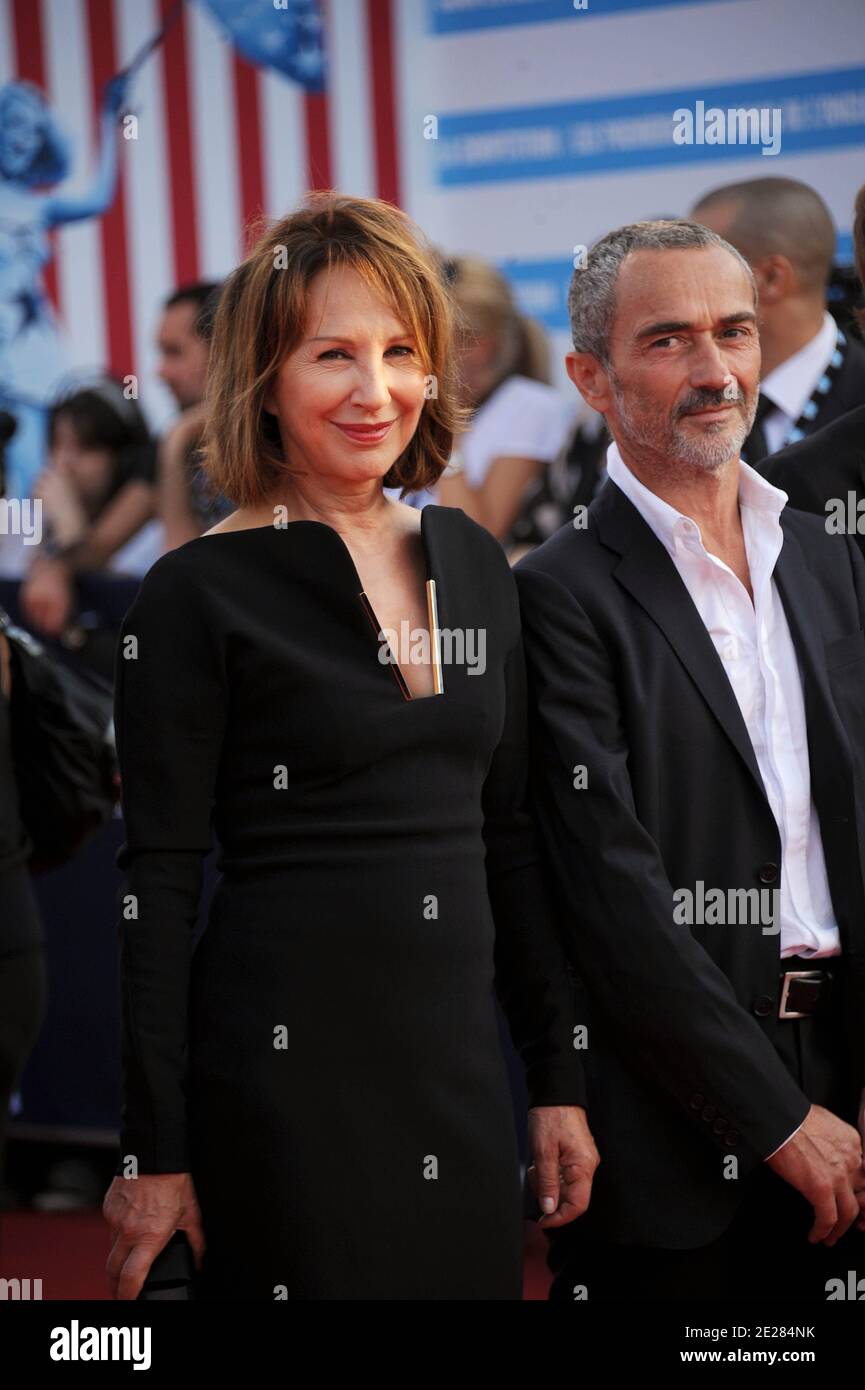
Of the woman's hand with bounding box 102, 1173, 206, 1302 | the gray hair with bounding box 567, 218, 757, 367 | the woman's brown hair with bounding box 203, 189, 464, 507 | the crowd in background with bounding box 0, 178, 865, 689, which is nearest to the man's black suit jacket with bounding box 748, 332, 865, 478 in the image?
the crowd in background with bounding box 0, 178, 865, 689

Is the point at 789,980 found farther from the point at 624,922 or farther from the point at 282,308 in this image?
the point at 282,308

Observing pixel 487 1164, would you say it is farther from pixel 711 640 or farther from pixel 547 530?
pixel 547 530

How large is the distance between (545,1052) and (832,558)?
75cm

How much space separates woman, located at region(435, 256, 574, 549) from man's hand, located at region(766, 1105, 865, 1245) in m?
2.77

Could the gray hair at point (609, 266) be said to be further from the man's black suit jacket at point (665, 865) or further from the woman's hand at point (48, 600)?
the woman's hand at point (48, 600)

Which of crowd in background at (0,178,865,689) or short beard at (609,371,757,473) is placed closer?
short beard at (609,371,757,473)

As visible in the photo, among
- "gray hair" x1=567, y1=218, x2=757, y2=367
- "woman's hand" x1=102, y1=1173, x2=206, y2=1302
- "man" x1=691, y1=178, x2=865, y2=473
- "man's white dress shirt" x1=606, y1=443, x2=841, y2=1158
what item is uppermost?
"man" x1=691, y1=178, x2=865, y2=473

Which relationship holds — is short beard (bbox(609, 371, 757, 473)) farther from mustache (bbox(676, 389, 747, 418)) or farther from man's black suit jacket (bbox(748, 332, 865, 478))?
man's black suit jacket (bbox(748, 332, 865, 478))

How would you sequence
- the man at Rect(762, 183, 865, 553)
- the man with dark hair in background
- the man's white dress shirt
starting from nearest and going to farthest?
1. the man's white dress shirt
2. the man at Rect(762, 183, 865, 553)
3. the man with dark hair in background

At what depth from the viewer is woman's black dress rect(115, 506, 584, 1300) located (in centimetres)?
192

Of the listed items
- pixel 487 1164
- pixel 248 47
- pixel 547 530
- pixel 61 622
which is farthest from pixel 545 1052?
pixel 248 47

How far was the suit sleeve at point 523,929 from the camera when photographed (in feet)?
6.88

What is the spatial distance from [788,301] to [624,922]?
5.53ft

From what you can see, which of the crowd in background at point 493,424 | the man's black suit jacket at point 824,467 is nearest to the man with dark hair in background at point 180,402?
the crowd in background at point 493,424
